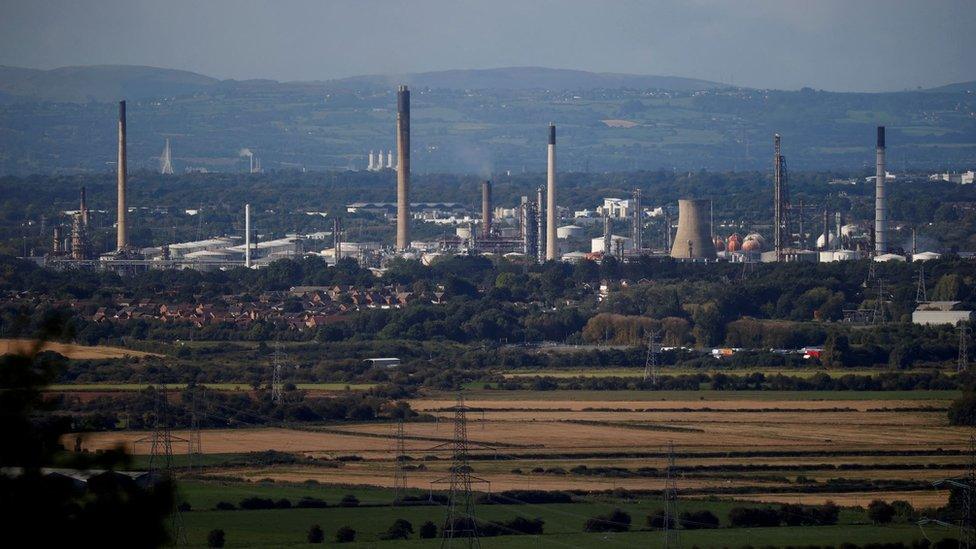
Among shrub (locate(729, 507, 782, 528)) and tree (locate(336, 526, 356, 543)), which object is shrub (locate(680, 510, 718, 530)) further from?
tree (locate(336, 526, 356, 543))

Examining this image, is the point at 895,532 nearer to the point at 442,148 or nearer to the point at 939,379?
the point at 939,379

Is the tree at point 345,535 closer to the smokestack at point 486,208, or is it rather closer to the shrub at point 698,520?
the shrub at point 698,520

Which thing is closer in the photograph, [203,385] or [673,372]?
[203,385]

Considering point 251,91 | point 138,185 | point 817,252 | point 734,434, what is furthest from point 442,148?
point 734,434

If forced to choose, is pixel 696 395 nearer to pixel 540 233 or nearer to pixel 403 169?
pixel 540 233

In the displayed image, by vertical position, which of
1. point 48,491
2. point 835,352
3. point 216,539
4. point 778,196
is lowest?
point 216,539

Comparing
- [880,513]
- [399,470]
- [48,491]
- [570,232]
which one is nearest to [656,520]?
[880,513]

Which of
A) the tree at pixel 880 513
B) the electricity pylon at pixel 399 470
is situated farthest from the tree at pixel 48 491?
the tree at pixel 880 513
